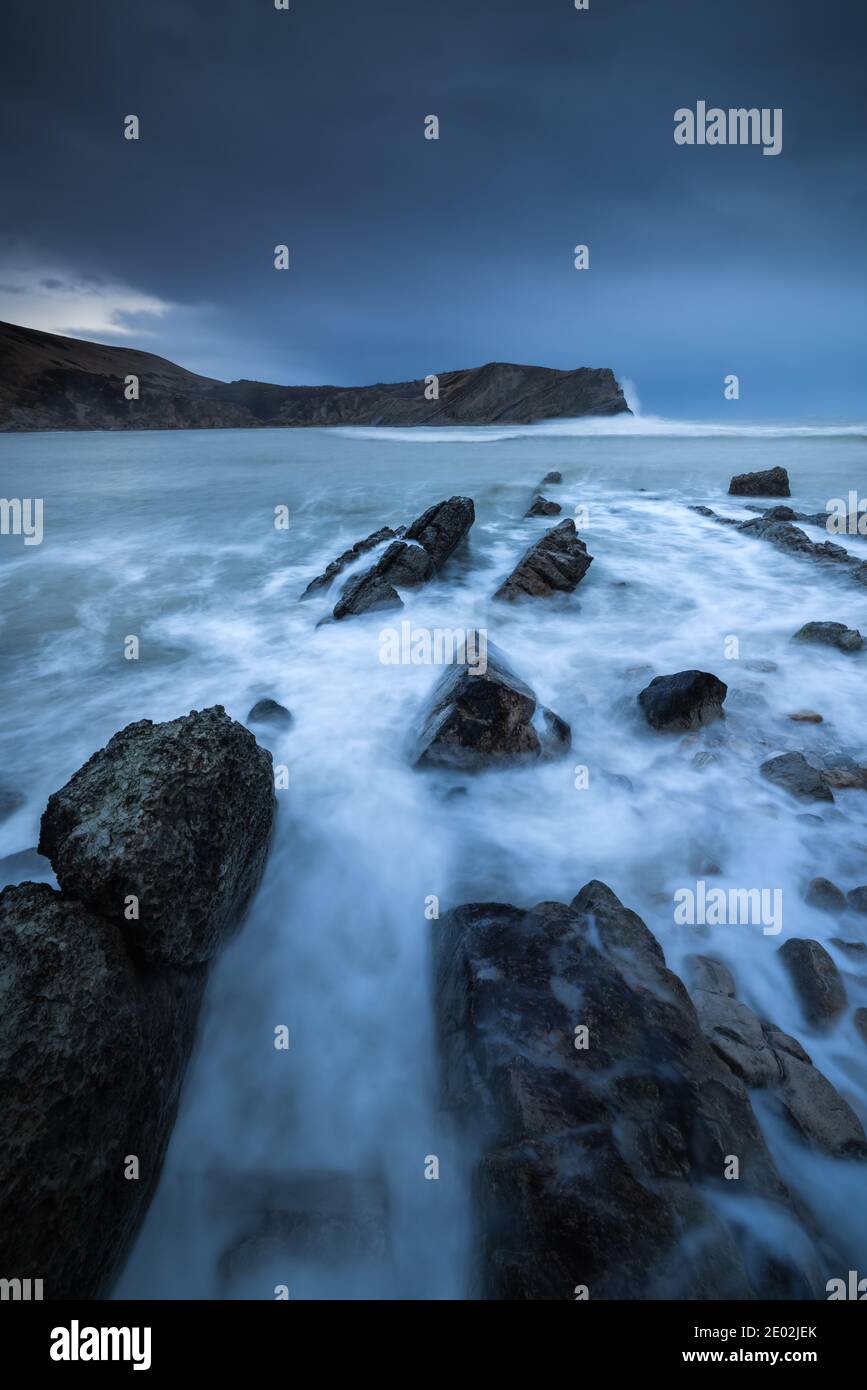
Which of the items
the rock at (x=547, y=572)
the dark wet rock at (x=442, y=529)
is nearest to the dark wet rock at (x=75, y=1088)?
the rock at (x=547, y=572)

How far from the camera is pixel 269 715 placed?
553 cm

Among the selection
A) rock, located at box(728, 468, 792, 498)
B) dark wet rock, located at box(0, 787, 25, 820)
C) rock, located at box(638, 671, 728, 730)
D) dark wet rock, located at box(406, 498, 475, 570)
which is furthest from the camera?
rock, located at box(728, 468, 792, 498)

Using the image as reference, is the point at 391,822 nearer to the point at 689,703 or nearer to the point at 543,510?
the point at 689,703

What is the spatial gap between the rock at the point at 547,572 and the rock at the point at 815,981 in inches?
236

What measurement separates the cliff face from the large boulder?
122 m

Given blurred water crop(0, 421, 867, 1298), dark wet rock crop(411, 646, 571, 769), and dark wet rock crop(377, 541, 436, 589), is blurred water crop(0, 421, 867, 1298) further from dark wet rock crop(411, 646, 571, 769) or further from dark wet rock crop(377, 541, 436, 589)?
dark wet rock crop(377, 541, 436, 589)

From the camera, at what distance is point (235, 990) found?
10.4 ft

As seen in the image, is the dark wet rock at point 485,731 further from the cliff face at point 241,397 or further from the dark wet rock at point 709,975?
the cliff face at point 241,397

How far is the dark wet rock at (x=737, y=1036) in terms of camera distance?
2533mm

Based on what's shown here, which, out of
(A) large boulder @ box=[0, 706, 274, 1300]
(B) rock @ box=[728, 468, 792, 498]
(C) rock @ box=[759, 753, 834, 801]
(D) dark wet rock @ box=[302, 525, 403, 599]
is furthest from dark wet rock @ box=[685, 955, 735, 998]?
(B) rock @ box=[728, 468, 792, 498]

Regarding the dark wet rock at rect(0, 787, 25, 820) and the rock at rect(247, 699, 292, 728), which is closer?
the dark wet rock at rect(0, 787, 25, 820)

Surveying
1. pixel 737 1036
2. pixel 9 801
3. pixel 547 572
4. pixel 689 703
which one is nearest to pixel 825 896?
pixel 737 1036

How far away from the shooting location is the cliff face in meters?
112

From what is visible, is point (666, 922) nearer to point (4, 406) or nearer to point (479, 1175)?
point (479, 1175)
